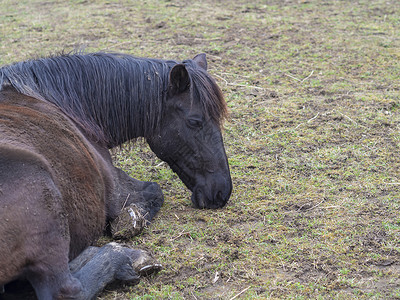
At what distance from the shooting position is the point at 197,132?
4.61 meters

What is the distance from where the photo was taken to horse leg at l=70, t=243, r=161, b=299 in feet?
11.8

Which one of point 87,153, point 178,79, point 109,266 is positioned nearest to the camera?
point 109,266

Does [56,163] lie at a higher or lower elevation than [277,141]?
higher

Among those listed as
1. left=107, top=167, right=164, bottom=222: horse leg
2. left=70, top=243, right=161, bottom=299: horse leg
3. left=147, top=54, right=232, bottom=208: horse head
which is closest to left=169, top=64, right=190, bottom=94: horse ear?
left=147, top=54, right=232, bottom=208: horse head

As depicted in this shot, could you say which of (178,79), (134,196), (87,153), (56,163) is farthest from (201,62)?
(56,163)

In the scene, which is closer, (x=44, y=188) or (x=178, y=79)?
(x=44, y=188)

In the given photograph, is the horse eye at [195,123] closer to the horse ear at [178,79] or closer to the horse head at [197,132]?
the horse head at [197,132]

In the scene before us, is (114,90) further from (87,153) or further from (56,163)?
(56,163)

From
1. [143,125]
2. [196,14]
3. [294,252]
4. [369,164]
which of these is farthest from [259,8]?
[294,252]

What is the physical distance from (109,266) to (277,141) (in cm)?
301

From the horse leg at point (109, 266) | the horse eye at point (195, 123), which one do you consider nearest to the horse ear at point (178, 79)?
the horse eye at point (195, 123)

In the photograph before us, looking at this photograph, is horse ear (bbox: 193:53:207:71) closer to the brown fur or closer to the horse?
the horse

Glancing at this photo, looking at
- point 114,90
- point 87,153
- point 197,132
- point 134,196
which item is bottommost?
point 134,196

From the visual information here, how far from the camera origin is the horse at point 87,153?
3289mm
